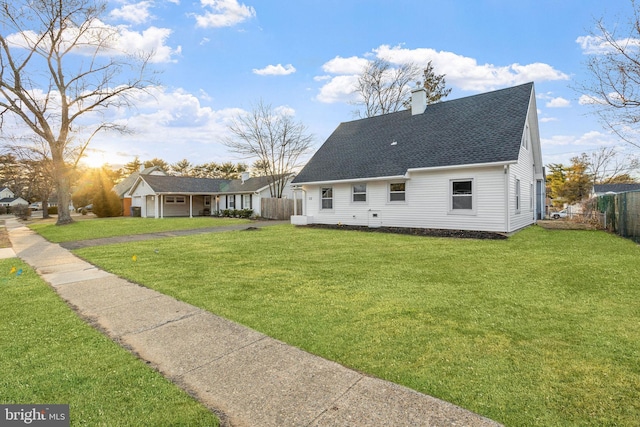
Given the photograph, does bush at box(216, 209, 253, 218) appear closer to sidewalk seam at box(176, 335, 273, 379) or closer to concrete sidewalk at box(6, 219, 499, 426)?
concrete sidewalk at box(6, 219, 499, 426)

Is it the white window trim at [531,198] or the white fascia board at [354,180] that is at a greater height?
the white fascia board at [354,180]

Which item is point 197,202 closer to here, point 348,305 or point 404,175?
point 404,175

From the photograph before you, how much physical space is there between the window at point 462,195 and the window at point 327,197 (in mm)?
6436

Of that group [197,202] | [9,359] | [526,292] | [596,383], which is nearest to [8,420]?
[9,359]

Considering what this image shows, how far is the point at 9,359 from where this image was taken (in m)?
2.97

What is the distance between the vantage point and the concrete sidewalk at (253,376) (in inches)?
82.7

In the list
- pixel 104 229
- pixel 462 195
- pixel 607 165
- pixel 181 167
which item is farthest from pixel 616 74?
pixel 181 167

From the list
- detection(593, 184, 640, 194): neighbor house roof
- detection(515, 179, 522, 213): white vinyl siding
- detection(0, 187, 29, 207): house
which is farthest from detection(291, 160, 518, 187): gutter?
detection(0, 187, 29, 207): house

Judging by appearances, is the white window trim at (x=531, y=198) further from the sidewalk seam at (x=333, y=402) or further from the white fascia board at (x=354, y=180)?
the sidewalk seam at (x=333, y=402)

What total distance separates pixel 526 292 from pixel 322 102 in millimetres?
20108

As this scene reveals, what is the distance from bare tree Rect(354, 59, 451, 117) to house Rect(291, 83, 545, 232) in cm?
1095

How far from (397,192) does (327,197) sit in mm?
4246

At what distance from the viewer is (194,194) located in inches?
1246

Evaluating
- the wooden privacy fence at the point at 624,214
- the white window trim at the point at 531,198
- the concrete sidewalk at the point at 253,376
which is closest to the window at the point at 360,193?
the white window trim at the point at 531,198
